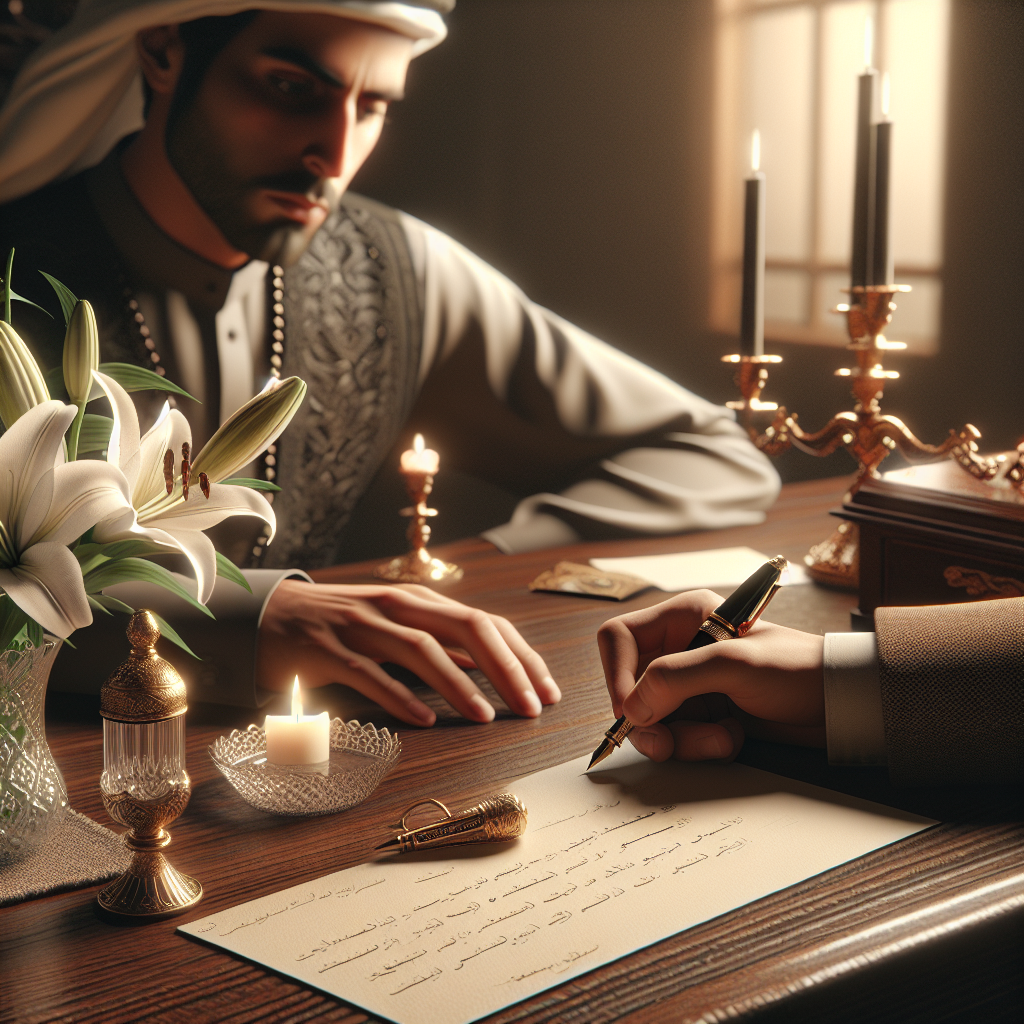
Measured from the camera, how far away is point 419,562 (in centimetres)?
162

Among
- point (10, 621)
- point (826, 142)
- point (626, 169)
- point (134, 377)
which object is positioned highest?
point (826, 142)

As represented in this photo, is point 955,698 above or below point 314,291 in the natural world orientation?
below

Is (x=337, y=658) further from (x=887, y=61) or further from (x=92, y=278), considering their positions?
(x=887, y=61)

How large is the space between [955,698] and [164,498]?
1.97 feet

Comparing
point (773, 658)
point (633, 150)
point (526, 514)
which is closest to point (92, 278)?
point (526, 514)

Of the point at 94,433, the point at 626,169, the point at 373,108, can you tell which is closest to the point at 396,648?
the point at 94,433

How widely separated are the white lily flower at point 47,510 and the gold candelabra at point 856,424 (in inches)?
39.3

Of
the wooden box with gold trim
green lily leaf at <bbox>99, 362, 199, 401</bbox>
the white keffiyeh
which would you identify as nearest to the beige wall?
the white keffiyeh

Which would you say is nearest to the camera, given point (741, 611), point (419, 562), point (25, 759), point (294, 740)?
point (25, 759)

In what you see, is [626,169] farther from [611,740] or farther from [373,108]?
[611,740]

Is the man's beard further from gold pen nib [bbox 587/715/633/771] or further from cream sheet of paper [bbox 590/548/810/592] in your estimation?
gold pen nib [bbox 587/715/633/771]

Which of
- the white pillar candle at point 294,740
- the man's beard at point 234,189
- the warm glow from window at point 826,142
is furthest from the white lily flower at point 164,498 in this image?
the warm glow from window at point 826,142

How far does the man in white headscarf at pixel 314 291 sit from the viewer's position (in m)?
1.70

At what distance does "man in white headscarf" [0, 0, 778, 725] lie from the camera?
1.70 m
